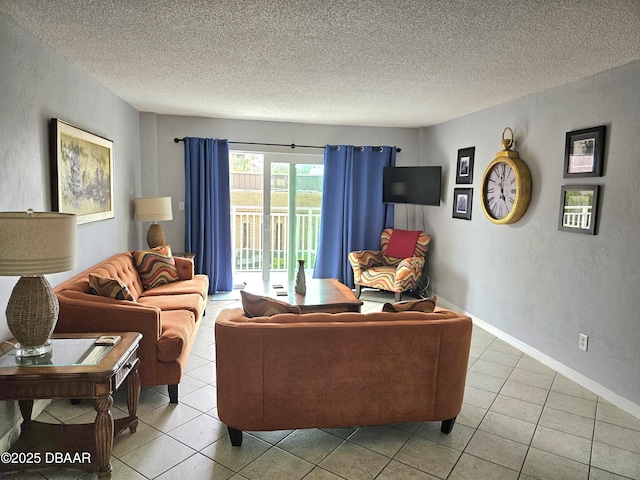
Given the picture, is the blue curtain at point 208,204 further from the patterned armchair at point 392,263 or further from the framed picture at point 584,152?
the framed picture at point 584,152

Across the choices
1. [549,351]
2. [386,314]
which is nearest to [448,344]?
[386,314]

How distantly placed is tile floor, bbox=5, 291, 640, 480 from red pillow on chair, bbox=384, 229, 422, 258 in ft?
9.25

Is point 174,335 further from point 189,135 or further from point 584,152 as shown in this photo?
point 189,135

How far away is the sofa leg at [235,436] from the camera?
2400 millimetres

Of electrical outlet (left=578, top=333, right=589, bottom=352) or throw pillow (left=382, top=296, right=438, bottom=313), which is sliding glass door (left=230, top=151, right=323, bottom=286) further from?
electrical outlet (left=578, top=333, right=589, bottom=352)

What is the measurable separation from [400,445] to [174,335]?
61.9 inches

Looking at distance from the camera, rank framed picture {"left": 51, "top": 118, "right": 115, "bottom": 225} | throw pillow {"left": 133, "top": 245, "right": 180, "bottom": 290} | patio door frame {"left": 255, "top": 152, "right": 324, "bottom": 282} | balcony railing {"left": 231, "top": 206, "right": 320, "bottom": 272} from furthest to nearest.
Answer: balcony railing {"left": 231, "top": 206, "right": 320, "bottom": 272} < patio door frame {"left": 255, "top": 152, "right": 324, "bottom": 282} < throw pillow {"left": 133, "top": 245, "right": 180, "bottom": 290} < framed picture {"left": 51, "top": 118, "right": 115, "bottom": 225}

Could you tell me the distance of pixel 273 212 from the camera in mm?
6234

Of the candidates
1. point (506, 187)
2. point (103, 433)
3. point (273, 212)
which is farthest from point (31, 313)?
point (273, 212)

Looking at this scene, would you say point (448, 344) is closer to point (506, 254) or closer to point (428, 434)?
point (428, 434)

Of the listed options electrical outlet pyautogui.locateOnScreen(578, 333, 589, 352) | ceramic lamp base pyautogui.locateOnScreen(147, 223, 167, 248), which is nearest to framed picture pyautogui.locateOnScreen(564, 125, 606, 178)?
electrical outlet pyautogui.locateOnScreen(578, 333, 589, 352)

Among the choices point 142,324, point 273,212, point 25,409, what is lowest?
point 25,409

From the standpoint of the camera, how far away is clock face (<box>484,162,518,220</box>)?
411 cm

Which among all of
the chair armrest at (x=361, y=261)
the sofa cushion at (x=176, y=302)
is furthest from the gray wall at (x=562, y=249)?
the sofa cushion at (x=176, y=302)
